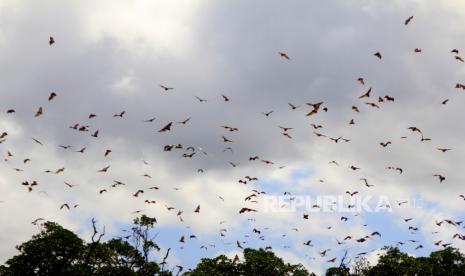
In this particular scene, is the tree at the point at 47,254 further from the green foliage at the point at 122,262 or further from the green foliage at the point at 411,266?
the green foliage at the point at 411,266

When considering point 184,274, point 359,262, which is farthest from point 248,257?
point 359,262

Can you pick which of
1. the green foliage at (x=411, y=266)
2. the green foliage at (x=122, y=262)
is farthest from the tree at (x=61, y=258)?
the green foliage at (x=411, y=266)

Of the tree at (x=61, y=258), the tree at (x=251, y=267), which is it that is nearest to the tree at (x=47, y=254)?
the tree at (x=61, y=258)

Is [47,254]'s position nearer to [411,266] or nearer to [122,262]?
[122,262]

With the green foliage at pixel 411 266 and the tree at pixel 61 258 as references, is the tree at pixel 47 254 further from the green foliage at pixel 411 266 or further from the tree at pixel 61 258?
the green foliage at pixel 411 266

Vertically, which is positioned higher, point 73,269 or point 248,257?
point 248,257

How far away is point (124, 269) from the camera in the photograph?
50125mm

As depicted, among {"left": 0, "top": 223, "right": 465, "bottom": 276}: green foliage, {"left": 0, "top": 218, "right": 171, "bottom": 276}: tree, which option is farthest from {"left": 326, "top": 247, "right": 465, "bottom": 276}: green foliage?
{"left": 0, "top": 218, "right": 171, "bottom": 276}: tree

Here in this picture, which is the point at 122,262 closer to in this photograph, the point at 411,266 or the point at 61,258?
the point at 61,258

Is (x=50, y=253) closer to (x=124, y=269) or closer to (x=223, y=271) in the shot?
(x=124, y=269)

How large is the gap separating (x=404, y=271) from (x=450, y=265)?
40.2ft

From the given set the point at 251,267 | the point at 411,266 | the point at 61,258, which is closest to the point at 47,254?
the point at 61,258

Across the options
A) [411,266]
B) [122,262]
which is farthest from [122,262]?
[411,266]

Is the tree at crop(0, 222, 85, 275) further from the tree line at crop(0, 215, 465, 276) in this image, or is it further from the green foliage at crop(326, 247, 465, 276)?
the green foliage at crop(326, 247, 465, 276)
